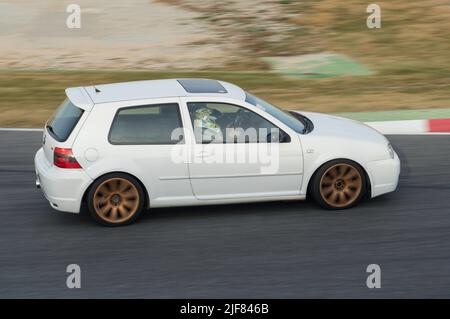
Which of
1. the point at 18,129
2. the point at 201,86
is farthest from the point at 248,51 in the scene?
the point at 201,86

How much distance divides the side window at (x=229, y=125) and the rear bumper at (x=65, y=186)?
4.41 feet

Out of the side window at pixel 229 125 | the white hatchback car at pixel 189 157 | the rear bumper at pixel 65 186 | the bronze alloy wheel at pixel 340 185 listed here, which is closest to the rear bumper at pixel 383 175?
the white hatchback car at pixel 189 157

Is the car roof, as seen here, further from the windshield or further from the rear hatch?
the windshield

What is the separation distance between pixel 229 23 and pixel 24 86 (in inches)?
236

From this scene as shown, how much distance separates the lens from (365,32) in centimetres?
1973

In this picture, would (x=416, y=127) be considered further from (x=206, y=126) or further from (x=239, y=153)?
(x=206, y=126)

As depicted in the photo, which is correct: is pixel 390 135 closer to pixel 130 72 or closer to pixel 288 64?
pixel 288 64

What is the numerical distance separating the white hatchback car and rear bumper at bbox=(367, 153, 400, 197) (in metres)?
0.01

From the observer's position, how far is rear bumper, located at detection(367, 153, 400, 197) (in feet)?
31.3

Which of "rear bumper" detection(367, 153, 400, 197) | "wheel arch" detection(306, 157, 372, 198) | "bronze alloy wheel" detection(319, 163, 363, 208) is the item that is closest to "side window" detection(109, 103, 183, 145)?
"wheel arch" detection(306, 157, 372, 198)

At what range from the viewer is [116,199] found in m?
9.23

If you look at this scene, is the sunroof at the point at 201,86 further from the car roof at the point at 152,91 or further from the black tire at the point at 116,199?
the black tire at the point at 116,199

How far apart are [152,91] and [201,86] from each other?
2.01 ft

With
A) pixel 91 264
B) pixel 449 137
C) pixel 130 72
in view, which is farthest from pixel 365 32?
pixel 91 264
